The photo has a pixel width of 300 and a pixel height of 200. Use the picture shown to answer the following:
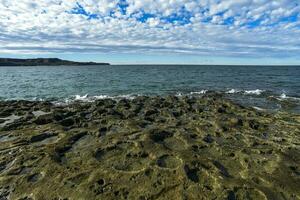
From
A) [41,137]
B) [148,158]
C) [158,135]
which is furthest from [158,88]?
[148,158]

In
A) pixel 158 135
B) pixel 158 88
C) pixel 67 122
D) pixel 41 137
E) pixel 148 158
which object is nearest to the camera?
pixel 148 158

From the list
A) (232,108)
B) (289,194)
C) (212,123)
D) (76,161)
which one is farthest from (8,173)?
(232,108)

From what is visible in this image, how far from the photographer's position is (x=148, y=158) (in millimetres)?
9922

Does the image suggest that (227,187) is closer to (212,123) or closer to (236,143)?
(236,143)

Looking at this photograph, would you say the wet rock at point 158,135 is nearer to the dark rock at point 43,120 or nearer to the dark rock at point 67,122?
the dark rock at point 67,122

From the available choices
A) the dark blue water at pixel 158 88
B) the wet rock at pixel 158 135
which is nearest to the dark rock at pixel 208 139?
the wet rock at pixel 158 135

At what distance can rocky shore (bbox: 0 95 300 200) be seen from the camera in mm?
7777

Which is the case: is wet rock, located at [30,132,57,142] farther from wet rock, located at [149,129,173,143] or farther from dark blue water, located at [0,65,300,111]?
dark blue water, located at [0,65,300,111]

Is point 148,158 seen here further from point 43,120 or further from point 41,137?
point 43,120

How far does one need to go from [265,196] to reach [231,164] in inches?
82.8

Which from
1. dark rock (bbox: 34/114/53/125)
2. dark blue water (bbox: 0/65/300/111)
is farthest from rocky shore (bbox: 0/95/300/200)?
dark blue water (bbox: 0/65/300/111)

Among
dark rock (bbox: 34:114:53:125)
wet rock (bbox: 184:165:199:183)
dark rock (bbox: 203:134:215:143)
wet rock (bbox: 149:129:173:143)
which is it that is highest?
wet rock (bbox: 184:165:199:183)

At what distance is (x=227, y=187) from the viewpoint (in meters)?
7.86

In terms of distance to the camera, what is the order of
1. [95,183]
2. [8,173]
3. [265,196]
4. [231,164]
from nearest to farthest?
[265,196]
[95,183]
[8,173]
[231,164]
